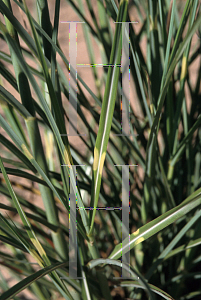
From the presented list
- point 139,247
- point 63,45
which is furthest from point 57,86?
point 63,45

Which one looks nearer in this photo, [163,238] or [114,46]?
[114,46]

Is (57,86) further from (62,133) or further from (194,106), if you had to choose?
(194,106)

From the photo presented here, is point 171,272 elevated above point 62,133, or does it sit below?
below

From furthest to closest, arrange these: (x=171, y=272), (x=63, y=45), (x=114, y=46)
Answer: (x=63, y=45) → (x=171, y=272) → (x=114, y=46)

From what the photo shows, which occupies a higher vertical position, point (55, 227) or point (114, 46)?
point (114, 46)

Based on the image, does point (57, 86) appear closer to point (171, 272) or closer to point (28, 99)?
point (28, 99)

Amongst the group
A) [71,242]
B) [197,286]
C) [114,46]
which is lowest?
[197,286]

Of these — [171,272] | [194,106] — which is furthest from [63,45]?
[171,272]

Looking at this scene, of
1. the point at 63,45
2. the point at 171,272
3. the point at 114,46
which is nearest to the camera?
the point at 114,46

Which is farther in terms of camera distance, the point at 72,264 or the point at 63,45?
the point at 63,45
